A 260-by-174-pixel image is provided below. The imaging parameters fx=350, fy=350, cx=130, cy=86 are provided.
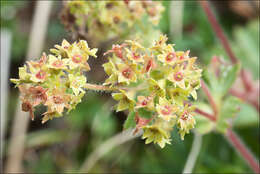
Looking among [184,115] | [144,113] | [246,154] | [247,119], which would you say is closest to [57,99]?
[144,113]

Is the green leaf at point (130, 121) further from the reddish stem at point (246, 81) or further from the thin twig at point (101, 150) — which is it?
the reddish stem at point (246, 81)

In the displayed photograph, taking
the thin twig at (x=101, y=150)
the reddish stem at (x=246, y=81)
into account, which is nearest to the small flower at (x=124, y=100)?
the thin twig at (x=101, y=150)

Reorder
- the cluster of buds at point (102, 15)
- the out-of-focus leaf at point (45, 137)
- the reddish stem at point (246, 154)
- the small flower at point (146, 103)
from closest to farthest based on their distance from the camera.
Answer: the small flower at point (146, 103) < the cluster of buds at point (102, 15) < the reddish stem at point (246, 154) < the out-of-focus leaf at point (45, 137)

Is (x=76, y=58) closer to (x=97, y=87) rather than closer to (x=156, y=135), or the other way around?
(x=97, y=87)

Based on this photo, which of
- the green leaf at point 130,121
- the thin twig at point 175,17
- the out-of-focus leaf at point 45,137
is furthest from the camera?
the out-of-focus leaf at point 45,137

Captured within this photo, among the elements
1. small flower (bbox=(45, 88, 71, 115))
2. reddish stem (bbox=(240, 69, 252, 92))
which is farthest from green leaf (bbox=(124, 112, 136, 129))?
reddish stem (bbox=(240, 69, 252, 92))

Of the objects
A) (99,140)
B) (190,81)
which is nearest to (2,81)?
(99,140)

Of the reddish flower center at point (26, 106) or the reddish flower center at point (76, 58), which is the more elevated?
the reddish flower center at point (76, 58)

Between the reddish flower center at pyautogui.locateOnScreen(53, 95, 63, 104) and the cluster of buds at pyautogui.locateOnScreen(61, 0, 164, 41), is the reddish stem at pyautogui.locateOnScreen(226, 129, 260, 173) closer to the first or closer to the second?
the cluster of buds at pyautogui.locateOnScreen(61, 0, 164, 41)
